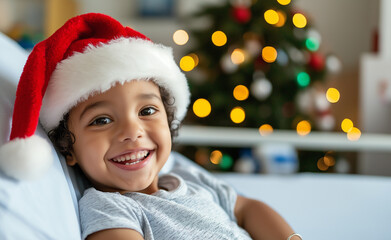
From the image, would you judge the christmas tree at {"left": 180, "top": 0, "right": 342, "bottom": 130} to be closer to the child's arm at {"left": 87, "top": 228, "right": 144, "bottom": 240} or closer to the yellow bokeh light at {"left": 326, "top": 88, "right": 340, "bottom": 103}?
the yellow bokeh light at {"left": 326, "top": 88, "right": 340, "bottom": 103}

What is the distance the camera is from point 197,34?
3094mm

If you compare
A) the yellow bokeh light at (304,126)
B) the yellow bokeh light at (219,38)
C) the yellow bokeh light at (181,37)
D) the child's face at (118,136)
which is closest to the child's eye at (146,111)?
the child's face at (118,136)

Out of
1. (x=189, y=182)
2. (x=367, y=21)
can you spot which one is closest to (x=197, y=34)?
(x=367, y=21)

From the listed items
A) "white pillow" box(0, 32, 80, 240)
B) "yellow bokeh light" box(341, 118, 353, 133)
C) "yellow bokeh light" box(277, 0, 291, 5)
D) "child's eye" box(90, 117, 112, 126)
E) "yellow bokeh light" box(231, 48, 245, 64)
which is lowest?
"yellow bokeh light" box(341, 118, 353, 133)

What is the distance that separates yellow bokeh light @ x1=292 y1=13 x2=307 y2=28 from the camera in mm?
2994

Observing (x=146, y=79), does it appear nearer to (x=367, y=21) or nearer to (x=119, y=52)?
(x=119, y=52)

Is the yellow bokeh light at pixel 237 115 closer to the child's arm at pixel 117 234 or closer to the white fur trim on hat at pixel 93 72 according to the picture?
the white fur trim on hat at pixel 93 72

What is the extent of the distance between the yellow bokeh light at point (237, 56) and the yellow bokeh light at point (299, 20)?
44 cm

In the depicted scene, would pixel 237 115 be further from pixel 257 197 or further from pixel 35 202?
pixel 35 202

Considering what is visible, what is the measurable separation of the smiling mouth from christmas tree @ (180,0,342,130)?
2082 millimetres

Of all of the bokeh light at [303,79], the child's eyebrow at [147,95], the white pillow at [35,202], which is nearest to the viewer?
the white pillow at [35,202]

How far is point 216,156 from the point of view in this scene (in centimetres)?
302

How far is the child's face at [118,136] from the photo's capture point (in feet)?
2.73

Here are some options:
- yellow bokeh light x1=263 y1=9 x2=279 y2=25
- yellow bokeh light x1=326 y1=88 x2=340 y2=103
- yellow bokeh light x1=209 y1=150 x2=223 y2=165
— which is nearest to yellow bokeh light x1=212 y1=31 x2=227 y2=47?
yellow bokeh light x1=263 y1=9 x2=279 y2=25
